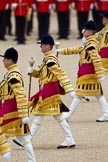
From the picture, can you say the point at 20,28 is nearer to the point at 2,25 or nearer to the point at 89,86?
the point at 2,25

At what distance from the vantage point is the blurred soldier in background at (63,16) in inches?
970

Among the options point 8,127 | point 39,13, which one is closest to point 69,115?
point 8,127

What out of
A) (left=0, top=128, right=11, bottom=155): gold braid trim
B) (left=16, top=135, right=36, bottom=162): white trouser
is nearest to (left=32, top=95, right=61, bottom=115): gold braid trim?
(left=16, top=135, right=36, bottom=162): white trouser

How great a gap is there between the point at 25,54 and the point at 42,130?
7863mm

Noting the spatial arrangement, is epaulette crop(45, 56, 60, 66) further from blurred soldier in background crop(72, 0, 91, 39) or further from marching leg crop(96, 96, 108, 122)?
blurred soldier in background crop(72, 0, 91, 39)

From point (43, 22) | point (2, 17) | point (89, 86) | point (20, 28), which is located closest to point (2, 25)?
point (2, 17)

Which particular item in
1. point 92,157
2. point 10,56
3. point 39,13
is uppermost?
point 39,13

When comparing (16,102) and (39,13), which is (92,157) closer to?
(16,102)

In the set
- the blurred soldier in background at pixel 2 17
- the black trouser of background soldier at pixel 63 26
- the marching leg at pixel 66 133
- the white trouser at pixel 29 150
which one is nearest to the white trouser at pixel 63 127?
the marching leg at pixel 66 133

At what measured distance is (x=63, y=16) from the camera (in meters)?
25.0

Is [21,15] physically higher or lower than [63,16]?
lower

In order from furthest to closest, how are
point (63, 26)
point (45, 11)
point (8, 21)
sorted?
point (8, 21)
point (63, 26)
point (45, 11)

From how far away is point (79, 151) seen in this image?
498 inches

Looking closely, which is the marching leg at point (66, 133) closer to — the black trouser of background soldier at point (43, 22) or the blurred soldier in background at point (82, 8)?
the blurred soldier in background at point (82, 8)
